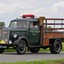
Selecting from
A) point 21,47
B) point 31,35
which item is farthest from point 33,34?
point 21,47

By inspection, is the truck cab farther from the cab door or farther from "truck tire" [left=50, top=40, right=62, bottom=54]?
"truck tire" [left=50, top=40, right=62, bottom=54]

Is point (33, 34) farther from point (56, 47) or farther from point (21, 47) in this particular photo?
point (56, 47)

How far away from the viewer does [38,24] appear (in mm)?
26047

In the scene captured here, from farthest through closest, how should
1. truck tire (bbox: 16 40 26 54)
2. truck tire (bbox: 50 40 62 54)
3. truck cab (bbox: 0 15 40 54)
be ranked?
1. truck tire (bbox: 50 40 62 54)
2. truck cab (bbox: 0 15 40 54)
3. truck tire (bbox: 16 40 26 54)

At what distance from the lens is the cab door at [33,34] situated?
25.4 metres

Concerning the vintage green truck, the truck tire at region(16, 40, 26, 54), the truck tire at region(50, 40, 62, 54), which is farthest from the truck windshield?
the truck tire at region(50, 40, 62, 54)

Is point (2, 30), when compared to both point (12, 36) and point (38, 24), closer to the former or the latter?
point (12, 36)

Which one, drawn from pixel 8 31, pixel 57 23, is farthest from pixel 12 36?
pixel 57 23

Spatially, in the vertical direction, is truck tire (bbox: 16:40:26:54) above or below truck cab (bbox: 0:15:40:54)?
below

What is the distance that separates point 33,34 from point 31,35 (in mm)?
248

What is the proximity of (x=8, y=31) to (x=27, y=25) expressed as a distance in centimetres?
147

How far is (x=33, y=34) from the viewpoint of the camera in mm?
25719

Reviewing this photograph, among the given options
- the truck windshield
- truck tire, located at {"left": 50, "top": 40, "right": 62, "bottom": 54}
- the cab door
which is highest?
the truck windshield

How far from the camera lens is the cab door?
25406 mm
